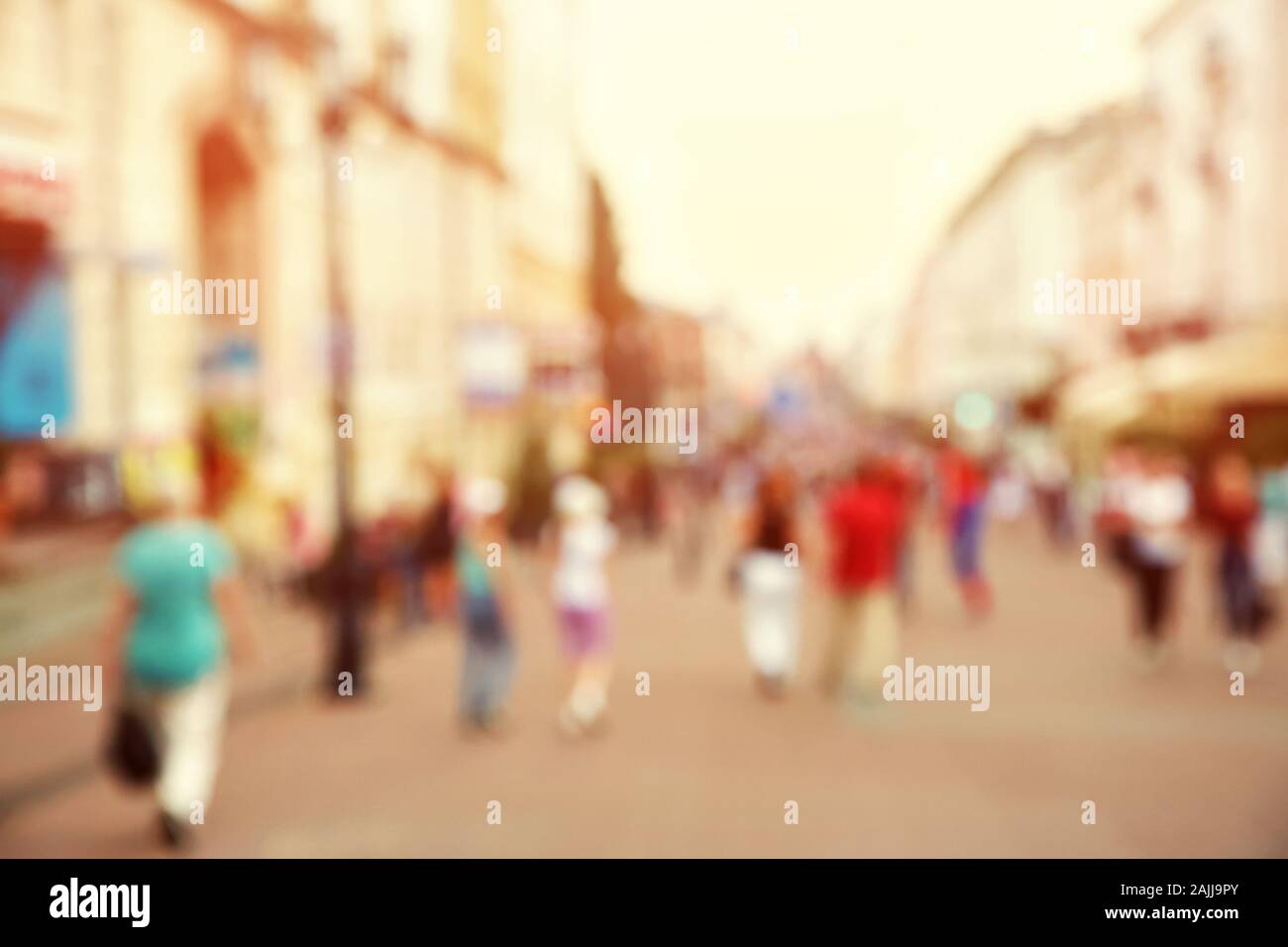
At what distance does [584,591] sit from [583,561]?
18cm

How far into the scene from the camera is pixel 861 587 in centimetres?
886

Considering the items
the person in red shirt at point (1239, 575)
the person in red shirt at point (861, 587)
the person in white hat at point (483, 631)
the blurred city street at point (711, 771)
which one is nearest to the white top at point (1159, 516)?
the person in red shirt at point (1239, 575)

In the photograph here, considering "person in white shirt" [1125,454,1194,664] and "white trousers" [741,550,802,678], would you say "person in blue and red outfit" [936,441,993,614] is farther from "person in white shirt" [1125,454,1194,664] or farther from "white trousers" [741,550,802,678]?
"white trousers" [741,550,802,678]

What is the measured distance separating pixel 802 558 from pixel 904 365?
9074 centimetres

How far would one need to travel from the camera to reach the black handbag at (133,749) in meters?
5.38

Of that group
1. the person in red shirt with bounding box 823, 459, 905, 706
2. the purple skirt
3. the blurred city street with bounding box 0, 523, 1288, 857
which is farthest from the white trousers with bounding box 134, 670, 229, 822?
the person in red shirt with bounding box 823, 459, 905, 706

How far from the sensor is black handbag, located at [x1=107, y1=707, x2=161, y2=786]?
538 cm

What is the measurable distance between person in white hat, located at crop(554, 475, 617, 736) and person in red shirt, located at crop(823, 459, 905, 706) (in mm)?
1720

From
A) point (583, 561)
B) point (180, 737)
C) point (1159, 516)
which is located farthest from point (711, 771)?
point (1159, 516)

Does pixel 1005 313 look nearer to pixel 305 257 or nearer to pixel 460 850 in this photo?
pixel 305 257

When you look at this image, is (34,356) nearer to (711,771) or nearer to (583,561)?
(583,561)
